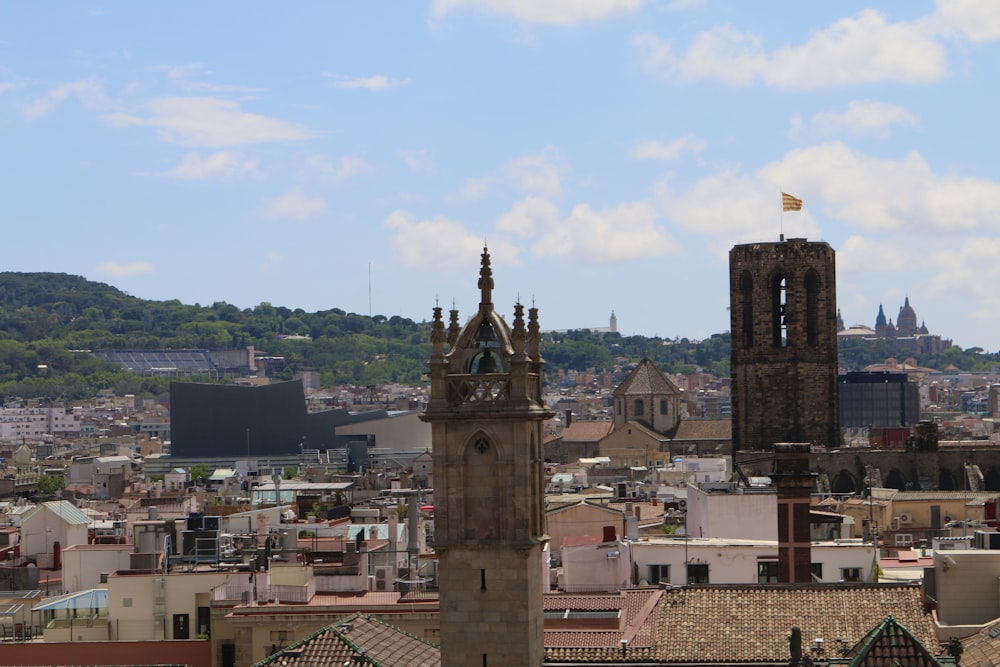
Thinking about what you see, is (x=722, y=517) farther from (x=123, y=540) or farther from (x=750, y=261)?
(x=750, y=261)

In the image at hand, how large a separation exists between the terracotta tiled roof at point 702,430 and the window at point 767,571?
105 meters

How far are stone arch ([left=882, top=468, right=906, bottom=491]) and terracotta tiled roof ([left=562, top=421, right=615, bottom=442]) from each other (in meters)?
65.1

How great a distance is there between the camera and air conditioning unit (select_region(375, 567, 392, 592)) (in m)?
50.5

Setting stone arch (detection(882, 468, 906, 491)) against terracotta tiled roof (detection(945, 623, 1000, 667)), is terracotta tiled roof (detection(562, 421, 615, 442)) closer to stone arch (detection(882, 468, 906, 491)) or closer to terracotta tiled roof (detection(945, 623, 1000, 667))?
stone arch (detection(882, 468, 906, 491))

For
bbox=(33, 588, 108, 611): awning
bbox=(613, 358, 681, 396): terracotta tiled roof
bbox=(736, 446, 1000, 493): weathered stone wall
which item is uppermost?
bbox=(613, 358, 681, 396): terracotta tiled roof

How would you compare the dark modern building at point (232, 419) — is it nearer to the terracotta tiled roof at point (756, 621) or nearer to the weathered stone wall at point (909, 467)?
the weathered stone wall at point (909, 467)

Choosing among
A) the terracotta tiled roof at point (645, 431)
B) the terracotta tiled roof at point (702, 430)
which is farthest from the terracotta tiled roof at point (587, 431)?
the terracotta tiled roof at point (702, 430)

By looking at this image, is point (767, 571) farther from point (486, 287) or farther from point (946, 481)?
point (946, 481)

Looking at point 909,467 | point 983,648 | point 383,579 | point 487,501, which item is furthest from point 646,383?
point 487,501

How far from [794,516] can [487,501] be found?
44.9 feet

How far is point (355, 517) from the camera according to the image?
250 feet

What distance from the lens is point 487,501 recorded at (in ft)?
102

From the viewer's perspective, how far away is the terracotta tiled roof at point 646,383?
16662cm

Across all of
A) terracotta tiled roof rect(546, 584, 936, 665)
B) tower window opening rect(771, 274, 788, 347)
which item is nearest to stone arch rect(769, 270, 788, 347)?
tower window opening rect(771, 274, 788, 347)
